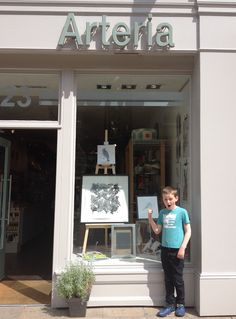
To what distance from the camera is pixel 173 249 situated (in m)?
5.38

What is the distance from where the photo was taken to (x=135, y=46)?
18.4ft

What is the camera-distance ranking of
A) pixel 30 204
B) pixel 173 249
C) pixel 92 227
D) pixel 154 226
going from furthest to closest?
pixel 30 204 < pixel 92 227 < pixel 154 226 < pixel 173 249

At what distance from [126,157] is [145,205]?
77 centimetres

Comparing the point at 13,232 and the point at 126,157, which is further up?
the point at 126,157

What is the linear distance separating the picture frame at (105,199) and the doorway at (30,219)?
137 cm

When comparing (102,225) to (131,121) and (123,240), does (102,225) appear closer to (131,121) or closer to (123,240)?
(123,240)

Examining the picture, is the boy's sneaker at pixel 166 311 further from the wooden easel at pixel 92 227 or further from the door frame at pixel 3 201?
the door frame at pixel 3 201

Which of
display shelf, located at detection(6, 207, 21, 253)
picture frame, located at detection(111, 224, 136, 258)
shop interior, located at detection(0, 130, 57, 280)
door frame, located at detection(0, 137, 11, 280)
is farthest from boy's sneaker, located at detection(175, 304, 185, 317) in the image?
display shelf, located at detection(6, 207, 21, 253)

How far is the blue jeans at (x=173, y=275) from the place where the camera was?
535 centimetres

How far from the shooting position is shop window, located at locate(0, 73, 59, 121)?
19.9ft
